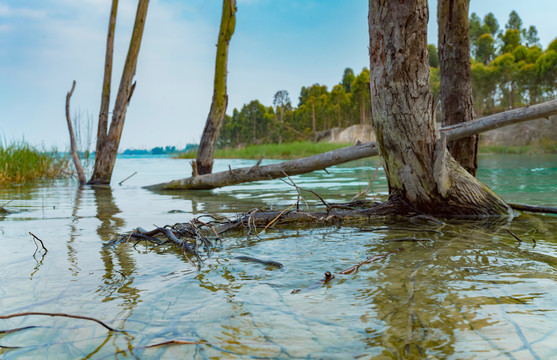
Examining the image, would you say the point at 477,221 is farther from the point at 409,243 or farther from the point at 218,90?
the point at 218,90

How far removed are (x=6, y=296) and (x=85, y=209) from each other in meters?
3.52

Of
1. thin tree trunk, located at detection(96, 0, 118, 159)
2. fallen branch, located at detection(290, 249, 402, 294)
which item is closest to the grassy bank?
thin tree trunk, located at detection(96, 0, 118, 159)

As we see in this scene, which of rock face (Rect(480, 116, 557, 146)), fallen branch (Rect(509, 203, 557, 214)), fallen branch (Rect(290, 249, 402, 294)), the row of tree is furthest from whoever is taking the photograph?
the row of tree

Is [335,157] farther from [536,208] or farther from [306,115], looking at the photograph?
[306,115]

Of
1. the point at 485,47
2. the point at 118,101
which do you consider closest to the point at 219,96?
the point at 118,101

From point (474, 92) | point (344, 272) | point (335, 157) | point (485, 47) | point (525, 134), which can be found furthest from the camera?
point (485, 47)

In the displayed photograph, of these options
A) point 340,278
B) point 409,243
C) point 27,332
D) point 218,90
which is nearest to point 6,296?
point 27,332

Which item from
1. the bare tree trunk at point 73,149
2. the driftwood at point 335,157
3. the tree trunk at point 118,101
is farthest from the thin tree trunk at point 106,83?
the driftwood at point 335,157

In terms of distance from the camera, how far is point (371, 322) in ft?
4.85

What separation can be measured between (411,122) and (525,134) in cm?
3547

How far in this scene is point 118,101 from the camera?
28.5 ft

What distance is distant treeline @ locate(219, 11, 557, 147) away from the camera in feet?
145

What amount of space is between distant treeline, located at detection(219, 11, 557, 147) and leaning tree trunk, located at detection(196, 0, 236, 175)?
33.7m

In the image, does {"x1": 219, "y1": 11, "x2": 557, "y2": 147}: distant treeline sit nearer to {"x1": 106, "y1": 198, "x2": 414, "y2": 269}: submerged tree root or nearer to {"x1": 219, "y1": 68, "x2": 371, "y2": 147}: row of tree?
{"x1": 219, "y1": 68, "x2": 371, "y2": 147}: row of tree
